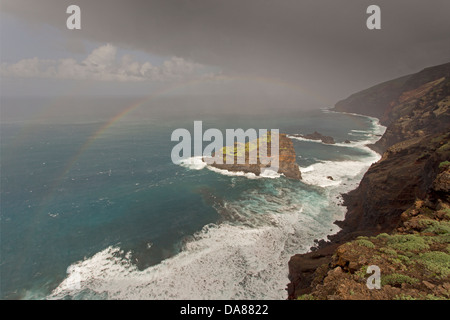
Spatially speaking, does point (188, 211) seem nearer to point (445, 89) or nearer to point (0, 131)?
point (445, 89)

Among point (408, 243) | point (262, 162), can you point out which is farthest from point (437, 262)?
point (262, 162)

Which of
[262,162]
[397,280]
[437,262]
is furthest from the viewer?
[262,162]

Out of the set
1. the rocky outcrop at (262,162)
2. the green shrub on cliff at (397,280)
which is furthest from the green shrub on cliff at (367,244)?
the rocky outcrop at (262,162)

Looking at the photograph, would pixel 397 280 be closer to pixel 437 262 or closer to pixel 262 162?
pixel 437 262

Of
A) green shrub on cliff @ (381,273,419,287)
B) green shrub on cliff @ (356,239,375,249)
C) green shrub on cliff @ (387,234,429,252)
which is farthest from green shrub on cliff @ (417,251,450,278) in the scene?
green shrub on cliff @ (356,239,375,249)

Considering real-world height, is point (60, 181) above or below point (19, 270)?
above

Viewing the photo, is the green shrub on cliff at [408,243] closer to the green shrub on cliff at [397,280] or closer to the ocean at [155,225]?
the green shrub on cliff at [397,280]

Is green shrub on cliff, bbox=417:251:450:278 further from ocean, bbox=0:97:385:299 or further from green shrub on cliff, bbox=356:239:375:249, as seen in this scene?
ocean, bbox=0:97:385:299

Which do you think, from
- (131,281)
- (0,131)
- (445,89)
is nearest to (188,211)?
(131,281)
